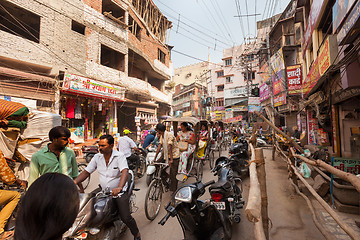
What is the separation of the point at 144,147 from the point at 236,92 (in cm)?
2854

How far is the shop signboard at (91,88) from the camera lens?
9.20 meters

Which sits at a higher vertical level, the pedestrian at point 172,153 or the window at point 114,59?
the window at point 114,59

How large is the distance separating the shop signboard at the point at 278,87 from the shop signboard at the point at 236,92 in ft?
42.1

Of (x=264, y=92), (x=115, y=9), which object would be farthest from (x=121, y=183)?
(x=264, y=92)

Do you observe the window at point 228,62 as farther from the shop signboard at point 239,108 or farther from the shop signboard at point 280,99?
the shop signboard at point 280,99

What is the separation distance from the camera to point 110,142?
2.83 meters

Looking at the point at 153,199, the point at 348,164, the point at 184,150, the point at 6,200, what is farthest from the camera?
the point at 184,150

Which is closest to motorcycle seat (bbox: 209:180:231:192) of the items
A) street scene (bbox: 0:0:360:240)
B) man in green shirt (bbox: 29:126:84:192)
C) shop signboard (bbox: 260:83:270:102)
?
street scene (bbox: 0:0:360:240)

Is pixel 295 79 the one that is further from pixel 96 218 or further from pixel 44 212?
pixel 44 212

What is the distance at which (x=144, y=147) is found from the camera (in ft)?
23.9

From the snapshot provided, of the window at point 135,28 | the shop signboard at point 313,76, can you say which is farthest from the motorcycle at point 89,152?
the window at point 135,28

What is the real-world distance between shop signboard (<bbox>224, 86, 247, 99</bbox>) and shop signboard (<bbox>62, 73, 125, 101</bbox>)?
24862 millimetres

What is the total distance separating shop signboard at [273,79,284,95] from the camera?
16984 mm

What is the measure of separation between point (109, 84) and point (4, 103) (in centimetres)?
734
